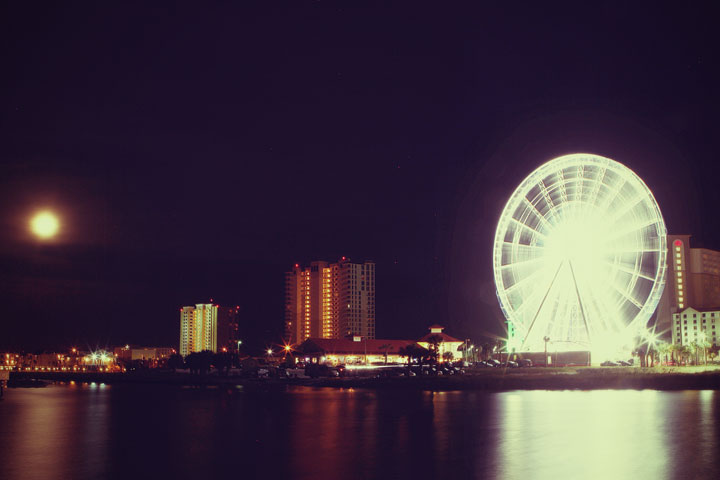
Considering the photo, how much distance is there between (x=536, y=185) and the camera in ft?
218

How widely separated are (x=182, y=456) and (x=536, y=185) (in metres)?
46.0

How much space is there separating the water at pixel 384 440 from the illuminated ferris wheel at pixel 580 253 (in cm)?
1555

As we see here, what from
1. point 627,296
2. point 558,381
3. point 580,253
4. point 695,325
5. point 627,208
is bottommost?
point 558,381

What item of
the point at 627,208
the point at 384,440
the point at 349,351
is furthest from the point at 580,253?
the point at 349,351

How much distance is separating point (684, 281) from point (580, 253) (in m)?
94.9

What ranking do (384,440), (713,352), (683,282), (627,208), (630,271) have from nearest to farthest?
1. (384,440)
2. (627,208)
3. (630,271)
4. (713,352)
5. (683,282)

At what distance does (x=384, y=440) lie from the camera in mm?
32625

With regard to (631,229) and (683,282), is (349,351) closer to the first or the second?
(631,229)

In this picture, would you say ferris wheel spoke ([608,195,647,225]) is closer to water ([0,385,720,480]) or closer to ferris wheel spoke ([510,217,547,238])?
ferris wheel spoke ([510,217,547,238])

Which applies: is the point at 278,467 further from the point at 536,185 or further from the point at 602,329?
the point at 602,329

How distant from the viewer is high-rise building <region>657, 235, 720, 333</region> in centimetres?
14975

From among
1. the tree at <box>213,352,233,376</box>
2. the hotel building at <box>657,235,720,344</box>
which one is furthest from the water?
the hotel building at <box>657,235,720,344</box>

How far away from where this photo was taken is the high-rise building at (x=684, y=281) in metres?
150

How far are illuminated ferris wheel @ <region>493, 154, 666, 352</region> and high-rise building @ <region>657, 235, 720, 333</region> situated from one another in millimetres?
86570
